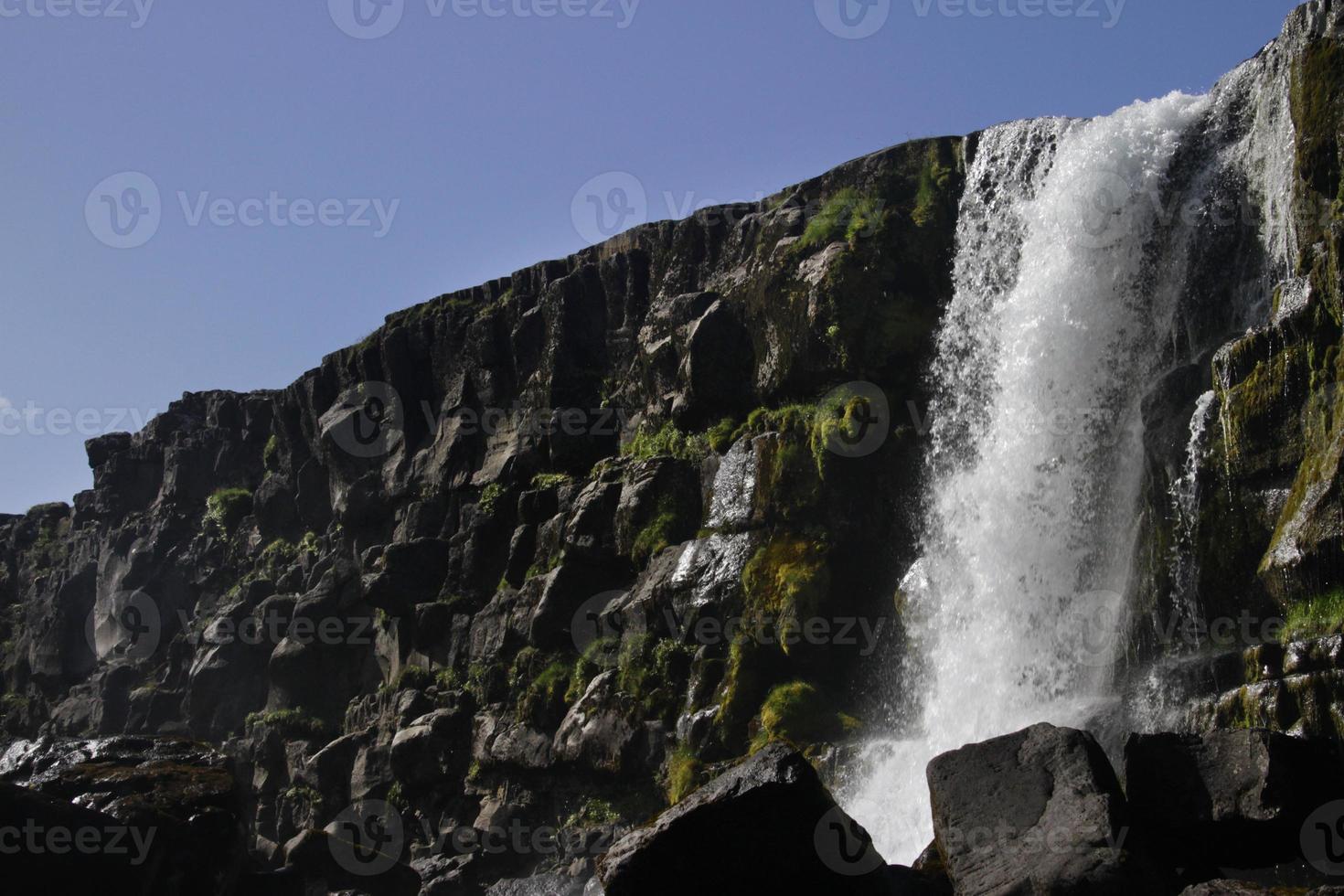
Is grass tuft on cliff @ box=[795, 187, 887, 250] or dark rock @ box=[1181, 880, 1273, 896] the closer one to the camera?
dark rock @ box=[1181, 880, 1273, 896]

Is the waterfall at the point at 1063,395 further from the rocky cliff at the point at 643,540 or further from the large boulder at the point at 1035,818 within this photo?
the large boulder at the point at 1035,818

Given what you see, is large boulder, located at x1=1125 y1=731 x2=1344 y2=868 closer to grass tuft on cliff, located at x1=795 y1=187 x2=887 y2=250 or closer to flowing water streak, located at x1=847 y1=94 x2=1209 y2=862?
flowing water streak, located at x1=847 y1=94 x2=1209 y2=862

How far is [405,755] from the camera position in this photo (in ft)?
109

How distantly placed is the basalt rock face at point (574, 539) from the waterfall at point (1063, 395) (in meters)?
1.43

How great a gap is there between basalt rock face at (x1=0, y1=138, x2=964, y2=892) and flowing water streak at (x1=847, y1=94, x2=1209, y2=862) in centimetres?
134

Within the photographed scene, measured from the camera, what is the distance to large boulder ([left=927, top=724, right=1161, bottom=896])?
12828 mm

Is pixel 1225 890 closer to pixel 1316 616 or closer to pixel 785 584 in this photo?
pixel 1316 616

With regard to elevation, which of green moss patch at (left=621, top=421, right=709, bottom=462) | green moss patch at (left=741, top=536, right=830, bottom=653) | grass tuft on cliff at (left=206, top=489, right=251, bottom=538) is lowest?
green moss patch at (left=741, top=536, right=830, bottom=653)

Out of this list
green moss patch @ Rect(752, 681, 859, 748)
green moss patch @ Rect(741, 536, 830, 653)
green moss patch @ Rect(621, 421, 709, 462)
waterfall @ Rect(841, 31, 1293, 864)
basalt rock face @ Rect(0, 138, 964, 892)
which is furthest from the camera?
green moss patch @ Rect(621, 421, 709, 462)

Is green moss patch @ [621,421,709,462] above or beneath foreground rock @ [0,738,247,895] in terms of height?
above

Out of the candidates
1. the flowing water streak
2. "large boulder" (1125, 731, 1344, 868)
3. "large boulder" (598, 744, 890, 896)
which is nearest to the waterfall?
the flowing water streak

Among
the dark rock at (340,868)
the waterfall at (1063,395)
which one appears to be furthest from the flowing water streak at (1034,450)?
the dark rock at (340,868)

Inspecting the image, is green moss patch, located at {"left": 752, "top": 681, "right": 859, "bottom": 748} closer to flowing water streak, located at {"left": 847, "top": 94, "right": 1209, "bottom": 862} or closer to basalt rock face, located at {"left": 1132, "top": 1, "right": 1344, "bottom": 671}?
flowing water streak, located at {"left": 847, "top": 94, "right": 1209, "bottom": 862}

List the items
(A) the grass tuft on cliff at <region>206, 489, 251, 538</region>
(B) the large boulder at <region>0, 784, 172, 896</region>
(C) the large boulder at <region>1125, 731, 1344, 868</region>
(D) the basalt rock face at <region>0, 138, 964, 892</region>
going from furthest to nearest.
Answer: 1. (A) the grass tuft on cliff at <region>206, 489, 251, 538</region>
2. (D) the basalt rock face at <region>0, 138, 964, 892</region>
3. (B) the large boulder at <region>0, 784, 172, 896</region>
4. (C) the large boulder at <region>1125, 731, 1344, 868</region>
